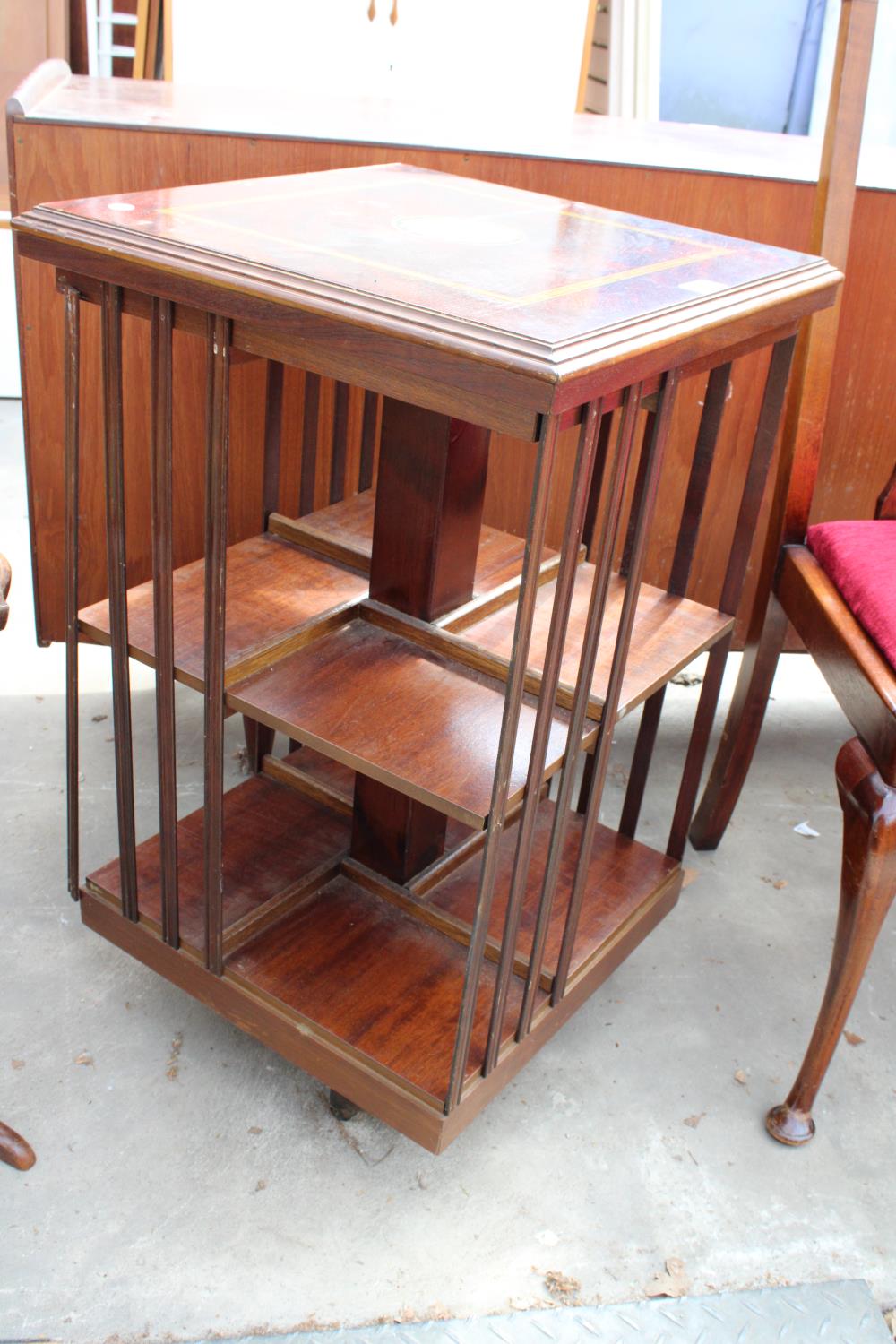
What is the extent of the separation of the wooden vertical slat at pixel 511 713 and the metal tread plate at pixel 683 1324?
8.8 inches

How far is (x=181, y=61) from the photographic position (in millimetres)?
3430

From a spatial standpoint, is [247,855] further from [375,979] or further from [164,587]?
[164,587]

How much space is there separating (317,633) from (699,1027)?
0.75 metres

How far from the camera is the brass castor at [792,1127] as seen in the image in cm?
149

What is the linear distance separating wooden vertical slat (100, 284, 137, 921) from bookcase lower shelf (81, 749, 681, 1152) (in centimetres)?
12

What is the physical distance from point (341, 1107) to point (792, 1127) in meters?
0.55

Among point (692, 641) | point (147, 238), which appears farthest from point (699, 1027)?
point (147, 238)

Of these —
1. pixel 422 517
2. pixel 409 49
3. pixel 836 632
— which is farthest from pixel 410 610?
pixel 409 49

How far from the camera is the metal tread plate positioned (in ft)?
4.09

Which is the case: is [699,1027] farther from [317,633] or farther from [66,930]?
[66,930]

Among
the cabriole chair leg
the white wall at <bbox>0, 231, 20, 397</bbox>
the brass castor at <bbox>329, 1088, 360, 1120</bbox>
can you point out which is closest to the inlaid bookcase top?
the brass castor at <bbox>329, 1088, 360, 1120</bbox>

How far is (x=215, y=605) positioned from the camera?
1.22 meters

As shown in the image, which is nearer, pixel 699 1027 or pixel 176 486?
pixel 699 1027

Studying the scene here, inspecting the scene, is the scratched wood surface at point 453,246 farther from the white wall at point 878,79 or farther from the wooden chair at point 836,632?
the white wall at point 878,79
